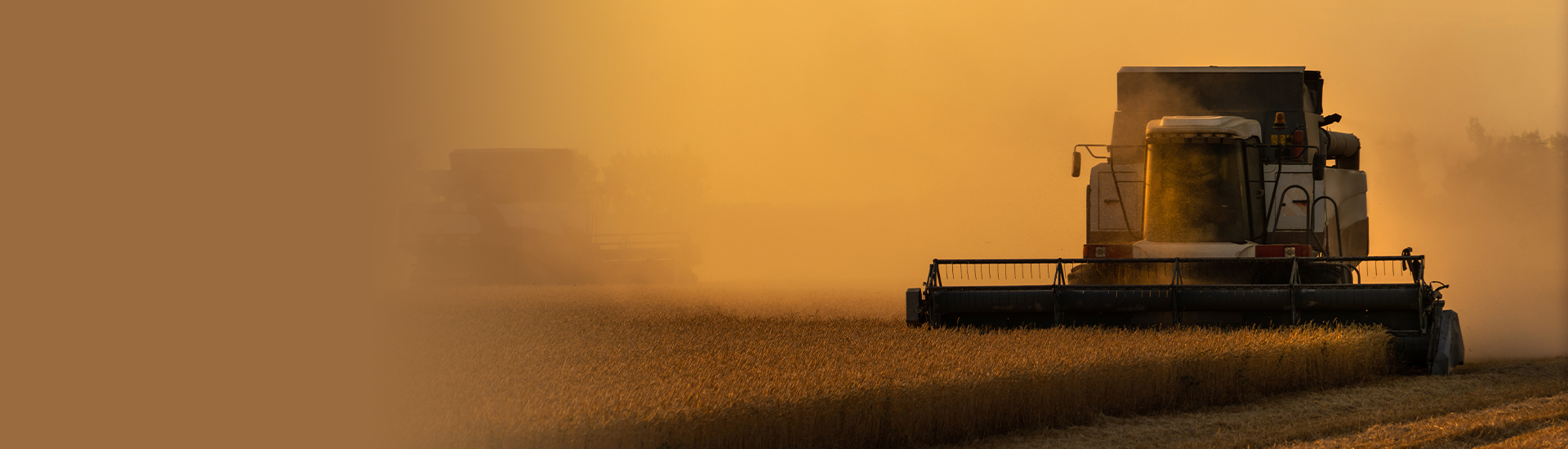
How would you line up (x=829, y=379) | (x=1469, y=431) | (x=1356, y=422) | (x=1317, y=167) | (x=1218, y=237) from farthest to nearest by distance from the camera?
(x=1317, y=167)
(x=1218, y=237)
(x=1356, y=422)
(x=1469, y=431)
(x=829, y=379)

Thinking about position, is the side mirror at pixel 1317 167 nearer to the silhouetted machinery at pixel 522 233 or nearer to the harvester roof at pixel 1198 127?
the harvester roof at pixel 1198 127

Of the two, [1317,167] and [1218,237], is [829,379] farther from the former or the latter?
[1317,167]

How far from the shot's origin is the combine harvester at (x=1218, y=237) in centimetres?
1059

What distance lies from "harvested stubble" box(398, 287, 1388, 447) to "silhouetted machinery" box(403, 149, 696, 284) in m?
27.4

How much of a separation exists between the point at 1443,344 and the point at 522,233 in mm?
32791

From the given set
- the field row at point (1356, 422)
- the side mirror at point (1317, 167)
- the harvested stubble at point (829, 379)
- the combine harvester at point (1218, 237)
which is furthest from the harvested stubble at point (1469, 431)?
the side mirror at point (1317, 167)

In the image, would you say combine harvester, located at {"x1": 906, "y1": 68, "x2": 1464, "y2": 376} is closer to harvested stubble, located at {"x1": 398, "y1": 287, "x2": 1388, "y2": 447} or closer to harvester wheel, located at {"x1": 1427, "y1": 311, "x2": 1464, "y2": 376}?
harvester wheel, located at {"x1": 1427, "y1": 311, "x2": 1464, "y2": 376}

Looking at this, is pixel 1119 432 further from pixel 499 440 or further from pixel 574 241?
pixel 574 241

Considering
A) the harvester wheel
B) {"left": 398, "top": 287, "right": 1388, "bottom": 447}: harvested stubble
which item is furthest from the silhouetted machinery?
the harvester wheel

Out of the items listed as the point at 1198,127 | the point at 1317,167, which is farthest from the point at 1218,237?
the point at 1317,167

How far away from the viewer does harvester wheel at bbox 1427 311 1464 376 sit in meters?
10.1

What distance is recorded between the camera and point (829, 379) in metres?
6.97

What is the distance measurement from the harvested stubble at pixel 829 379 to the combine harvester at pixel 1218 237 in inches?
21.1

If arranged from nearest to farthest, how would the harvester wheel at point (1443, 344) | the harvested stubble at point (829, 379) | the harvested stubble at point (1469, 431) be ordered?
1. the harvested stubble at point (829, 379)
2. the harvested stubble at point (1469, 431)
3. the harvester wheel at point (1443, 344)
